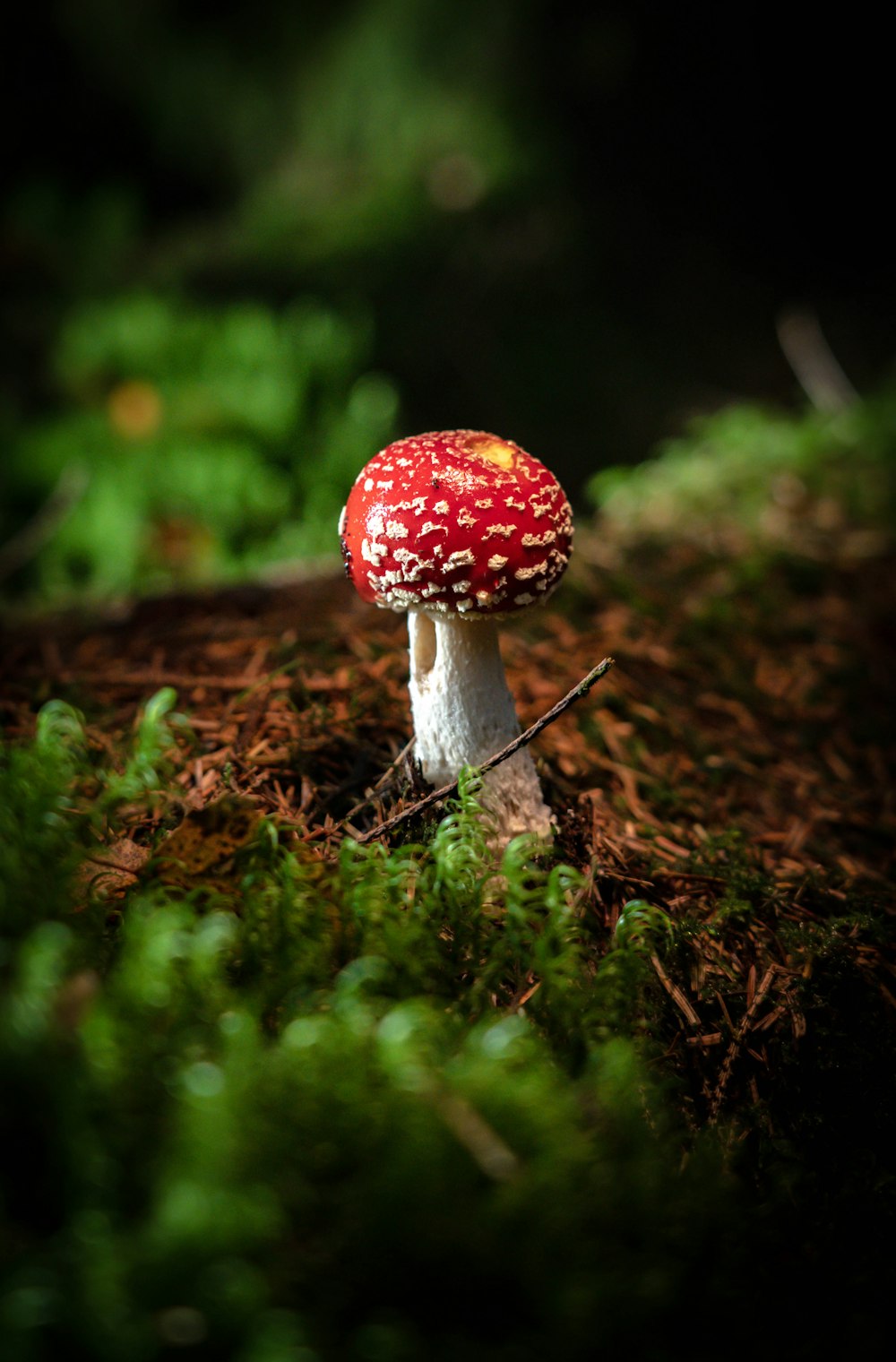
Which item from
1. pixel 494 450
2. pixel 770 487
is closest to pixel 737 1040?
pixel 494 450

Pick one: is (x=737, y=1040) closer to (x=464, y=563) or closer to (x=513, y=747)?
(x=513, y=747)

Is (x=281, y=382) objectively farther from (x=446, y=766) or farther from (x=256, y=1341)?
(x=256, y=1341)

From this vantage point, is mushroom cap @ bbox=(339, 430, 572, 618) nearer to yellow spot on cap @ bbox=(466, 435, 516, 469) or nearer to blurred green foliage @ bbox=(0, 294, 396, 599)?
yellow spot on cap @ bbox=(466, 435, 516, 469)

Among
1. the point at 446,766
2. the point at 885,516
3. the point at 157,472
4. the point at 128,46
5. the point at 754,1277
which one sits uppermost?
the point at 128,46

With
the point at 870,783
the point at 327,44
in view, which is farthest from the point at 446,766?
the point at 327,44

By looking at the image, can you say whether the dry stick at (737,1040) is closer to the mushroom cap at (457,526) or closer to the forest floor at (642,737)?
the forest floor at (642,737)

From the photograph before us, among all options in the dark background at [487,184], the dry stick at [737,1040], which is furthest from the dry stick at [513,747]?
the dark background at [487,184]
